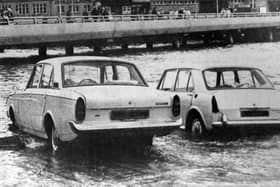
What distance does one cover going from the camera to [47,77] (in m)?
10.3

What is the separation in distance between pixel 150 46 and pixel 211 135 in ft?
172

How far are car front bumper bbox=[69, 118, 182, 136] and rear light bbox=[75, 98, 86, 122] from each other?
0.08 meters

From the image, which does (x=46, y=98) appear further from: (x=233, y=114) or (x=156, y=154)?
(x=233, y=114)

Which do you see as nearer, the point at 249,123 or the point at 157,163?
the point at 157,163

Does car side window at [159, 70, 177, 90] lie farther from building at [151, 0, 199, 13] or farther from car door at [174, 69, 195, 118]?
building at [151, 0, 199, 13]

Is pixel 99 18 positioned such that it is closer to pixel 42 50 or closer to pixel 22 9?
pixel 42 50

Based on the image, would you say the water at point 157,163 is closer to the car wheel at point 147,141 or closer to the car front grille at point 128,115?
the car wheel at point 147,141

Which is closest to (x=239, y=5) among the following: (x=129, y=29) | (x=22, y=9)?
(x=22, y=9)

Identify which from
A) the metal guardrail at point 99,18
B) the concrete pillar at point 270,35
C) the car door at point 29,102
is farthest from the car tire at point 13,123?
the concrete pillar at point 270,35

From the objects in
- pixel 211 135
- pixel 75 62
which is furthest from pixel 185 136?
pixel 75 62

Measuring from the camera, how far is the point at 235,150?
994 centimetres

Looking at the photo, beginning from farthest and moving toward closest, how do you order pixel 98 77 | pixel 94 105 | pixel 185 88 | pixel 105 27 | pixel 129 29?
pixel 129 29 < pixel 105 27 < pixel 185 88 < pixel 98 77 < pixel 94 105

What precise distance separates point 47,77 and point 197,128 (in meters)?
2.57

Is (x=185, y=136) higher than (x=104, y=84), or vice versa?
(x=104, y=84)
